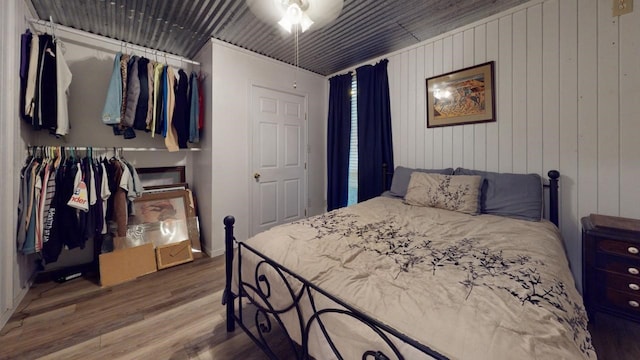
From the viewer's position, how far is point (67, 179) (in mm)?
2133

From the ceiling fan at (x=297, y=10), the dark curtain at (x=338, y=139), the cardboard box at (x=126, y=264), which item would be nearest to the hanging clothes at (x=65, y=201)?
the cardboard box at (x=126, y=264)

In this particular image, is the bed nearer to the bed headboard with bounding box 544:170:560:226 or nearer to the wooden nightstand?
the bed headboard with bounding box 544:170:560:226

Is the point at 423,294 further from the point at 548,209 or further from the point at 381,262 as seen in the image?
the point at 548,209

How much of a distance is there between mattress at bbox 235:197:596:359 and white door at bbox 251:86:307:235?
1.74 meters

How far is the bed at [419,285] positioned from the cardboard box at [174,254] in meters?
1.21

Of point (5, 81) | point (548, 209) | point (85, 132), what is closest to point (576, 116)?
point (548, 209)

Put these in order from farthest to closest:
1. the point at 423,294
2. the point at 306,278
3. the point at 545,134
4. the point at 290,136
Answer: the point at 290,136
the point at 545,134
the point at 306,278
the point at 423,294

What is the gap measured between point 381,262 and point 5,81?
2.78 metres

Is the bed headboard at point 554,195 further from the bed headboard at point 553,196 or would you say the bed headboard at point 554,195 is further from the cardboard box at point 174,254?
the cardboard box at point 174,254

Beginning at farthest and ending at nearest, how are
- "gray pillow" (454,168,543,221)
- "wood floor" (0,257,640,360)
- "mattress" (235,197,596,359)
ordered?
"gray pillow" (454,168,543,221), "wood floor" (0,257,640,360), "mattress" (235,197,596,359)

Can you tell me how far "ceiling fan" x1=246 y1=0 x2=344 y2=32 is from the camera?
5.52 feet

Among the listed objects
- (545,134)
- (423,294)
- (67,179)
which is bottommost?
(423,294)

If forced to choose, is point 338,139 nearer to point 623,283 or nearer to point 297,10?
point 297,10

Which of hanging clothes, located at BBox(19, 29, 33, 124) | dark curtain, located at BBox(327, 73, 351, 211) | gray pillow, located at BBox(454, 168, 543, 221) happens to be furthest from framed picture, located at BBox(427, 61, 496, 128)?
hanging clothes, located at BBox(19, 29, 33, 124)
